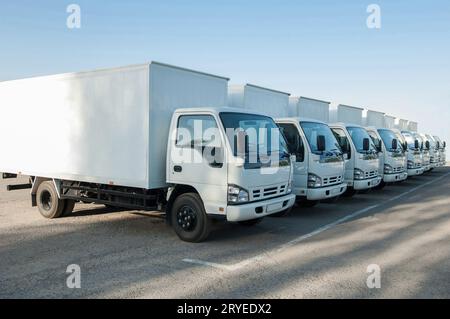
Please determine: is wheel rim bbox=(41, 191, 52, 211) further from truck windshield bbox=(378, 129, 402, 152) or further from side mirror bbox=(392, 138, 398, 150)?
side mirror bbox=(392, 138, 398, 150)

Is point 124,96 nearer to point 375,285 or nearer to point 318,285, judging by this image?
point 318,285

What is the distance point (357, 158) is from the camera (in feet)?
35.7

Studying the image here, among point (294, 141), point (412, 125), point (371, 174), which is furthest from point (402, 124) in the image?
point (294, 141)

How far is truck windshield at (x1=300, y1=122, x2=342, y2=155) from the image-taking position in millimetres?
9118

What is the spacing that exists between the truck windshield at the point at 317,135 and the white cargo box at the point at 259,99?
1011mm

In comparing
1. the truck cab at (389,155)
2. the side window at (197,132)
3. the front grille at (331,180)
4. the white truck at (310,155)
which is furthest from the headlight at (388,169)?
the side window at (197,132)

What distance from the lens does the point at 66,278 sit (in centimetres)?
512

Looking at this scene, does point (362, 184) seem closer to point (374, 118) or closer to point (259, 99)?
point (259, 99)

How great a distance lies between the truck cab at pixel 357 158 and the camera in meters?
10.9

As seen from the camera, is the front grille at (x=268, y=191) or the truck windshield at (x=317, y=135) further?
the truck windshield at (x=317, y=135)

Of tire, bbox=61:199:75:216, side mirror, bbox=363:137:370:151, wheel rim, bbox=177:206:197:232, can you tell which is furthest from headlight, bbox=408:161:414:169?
tire, bbox=61:199:75:216

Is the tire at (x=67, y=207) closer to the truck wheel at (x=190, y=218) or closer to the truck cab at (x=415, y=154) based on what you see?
the truck wheel at (x=190, y=218)

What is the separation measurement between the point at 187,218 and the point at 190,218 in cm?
6

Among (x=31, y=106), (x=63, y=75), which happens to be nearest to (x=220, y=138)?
(x=63, y=75)
